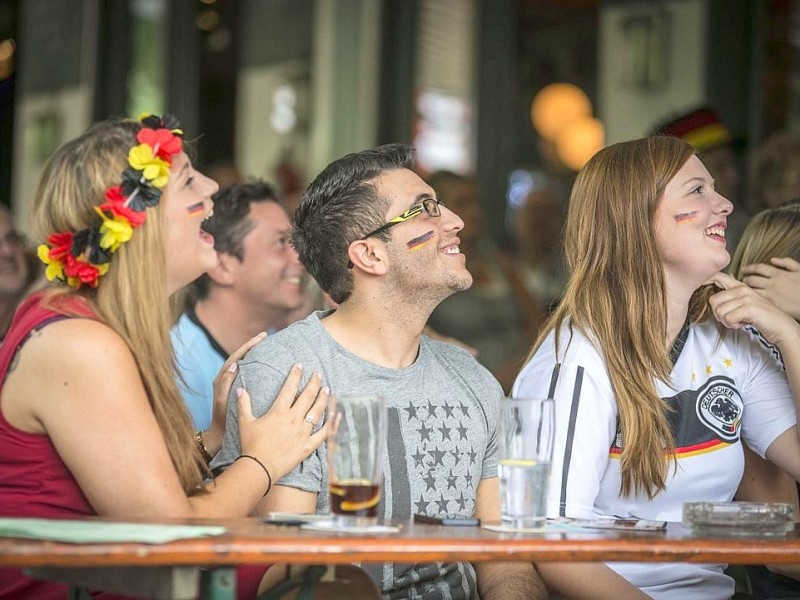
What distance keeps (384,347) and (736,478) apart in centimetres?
90

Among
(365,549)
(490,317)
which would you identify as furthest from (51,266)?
(490,317)

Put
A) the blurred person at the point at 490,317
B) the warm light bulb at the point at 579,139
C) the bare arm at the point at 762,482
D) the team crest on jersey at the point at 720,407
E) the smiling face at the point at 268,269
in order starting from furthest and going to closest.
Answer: the warm light bulb at the point at 579,139 < the blurred person at the point at 490,317 < the smiling face at the point at 268,269 < the bare arm at the point at 762,482 < the team crest on jersey at the point at 720,407

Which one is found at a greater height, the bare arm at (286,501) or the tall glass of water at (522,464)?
the tall glass of water at (522,464)

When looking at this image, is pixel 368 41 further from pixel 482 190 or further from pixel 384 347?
pixel 384 347

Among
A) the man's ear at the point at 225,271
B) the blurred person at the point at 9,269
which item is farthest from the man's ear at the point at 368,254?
the blurred person at the point at 9,269

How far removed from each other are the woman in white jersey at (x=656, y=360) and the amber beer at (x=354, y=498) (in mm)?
752

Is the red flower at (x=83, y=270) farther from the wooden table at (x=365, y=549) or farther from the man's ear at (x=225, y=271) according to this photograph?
the man's ear at (x=225, y=271)

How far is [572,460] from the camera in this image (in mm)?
2852

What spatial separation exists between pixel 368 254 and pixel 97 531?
1.33 m

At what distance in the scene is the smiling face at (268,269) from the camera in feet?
14.3

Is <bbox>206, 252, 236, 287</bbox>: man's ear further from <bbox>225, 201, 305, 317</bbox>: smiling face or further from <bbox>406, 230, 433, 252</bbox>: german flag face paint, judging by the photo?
<bbox>406, 230, 433, 252</bbox>: german flag face paint

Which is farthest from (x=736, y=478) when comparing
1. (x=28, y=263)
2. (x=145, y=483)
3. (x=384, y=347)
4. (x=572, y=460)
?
(x=28, y=263)

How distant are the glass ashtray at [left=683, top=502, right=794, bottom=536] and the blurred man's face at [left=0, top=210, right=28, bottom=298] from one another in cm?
315

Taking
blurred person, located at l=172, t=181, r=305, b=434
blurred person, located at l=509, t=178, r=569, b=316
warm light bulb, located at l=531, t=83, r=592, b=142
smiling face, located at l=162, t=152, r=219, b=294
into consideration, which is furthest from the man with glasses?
warm light bulb, located at l=531, t=83, r=592, b=142
